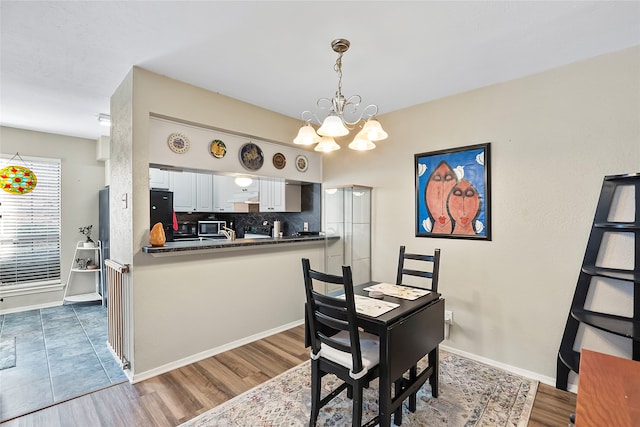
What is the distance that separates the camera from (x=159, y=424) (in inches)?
75.7

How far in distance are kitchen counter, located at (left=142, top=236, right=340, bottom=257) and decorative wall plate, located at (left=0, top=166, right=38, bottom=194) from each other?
283cm

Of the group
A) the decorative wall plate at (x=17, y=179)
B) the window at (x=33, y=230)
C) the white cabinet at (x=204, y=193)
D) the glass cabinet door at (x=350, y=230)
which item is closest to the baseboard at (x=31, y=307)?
the window at (x=33, y=230)

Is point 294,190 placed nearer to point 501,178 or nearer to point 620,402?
point 501,178

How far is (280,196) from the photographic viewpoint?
4.28 meters

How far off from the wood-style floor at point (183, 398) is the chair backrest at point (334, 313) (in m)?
0.96

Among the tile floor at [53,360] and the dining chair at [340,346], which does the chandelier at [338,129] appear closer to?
the dining chair at [340,346]

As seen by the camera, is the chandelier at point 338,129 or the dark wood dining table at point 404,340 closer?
the dark wood dining table at point 404,340

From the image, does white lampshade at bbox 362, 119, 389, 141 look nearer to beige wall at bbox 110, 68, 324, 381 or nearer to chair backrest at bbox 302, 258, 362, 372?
chair backrest at bbox 302, 258, 362, 372

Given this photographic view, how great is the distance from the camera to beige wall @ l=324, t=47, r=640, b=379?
218cm

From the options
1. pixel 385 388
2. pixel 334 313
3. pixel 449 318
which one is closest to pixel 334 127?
pixel 334 313

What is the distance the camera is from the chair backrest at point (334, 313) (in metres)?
1.61

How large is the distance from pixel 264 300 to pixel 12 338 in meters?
2.66

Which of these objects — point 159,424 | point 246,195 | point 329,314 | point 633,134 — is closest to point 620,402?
point 329,314

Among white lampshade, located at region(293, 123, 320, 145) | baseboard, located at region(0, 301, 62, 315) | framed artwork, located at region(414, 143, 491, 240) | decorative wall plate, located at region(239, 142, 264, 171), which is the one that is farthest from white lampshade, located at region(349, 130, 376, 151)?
baseboard, located at region(0, 301, 62, 315)
